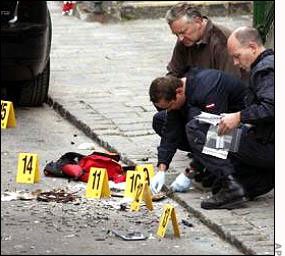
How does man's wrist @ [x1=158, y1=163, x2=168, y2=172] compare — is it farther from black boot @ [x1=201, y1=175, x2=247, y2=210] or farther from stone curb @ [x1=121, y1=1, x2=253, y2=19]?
stone curb @ [x1=121, y1=1, x2=253, y2=19]

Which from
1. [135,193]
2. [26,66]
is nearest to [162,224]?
[135,193]

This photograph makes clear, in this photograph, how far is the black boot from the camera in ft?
20.2

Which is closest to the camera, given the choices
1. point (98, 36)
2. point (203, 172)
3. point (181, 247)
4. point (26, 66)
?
point (181, 247)

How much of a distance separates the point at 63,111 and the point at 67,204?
8.32ft

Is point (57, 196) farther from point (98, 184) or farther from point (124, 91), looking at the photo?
point (124, 91)

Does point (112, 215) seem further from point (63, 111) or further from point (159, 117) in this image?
point (63, 111)

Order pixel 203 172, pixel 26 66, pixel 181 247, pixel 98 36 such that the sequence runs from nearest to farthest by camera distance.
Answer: pixel 181 247, pixel 203 172, pixel 26 66, pixel 98 36

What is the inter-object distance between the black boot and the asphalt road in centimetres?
15

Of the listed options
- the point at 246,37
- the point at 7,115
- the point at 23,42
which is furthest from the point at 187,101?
the point at 23,42

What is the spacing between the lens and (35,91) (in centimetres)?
898

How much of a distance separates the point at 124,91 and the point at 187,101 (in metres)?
3.15

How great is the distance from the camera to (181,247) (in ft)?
18.3

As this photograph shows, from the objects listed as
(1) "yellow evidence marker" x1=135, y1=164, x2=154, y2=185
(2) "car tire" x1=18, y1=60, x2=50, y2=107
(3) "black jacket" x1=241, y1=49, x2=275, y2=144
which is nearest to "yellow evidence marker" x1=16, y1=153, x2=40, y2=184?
(1) "yellow evidence marker" x1=135, y1=164, x2=154, y2=185

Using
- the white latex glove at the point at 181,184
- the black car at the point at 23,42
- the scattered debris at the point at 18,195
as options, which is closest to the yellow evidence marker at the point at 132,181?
the white latex glove at the point at 181,184
